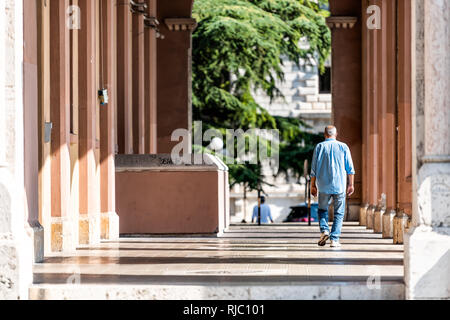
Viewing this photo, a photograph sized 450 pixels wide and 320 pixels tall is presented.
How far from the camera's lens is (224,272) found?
1038 centimetres

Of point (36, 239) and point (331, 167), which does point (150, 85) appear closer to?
point (331, 167)

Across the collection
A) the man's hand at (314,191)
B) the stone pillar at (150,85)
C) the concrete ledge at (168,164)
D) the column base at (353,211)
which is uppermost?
the stone pillar at (150,85)

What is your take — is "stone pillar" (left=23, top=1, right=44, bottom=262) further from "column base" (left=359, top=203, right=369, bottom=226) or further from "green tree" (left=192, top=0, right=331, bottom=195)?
"green tree" (left=192, top=0, right=331, bottom=195)

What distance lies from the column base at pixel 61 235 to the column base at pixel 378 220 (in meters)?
6.92

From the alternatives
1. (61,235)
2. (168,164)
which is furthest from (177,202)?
(61,235)

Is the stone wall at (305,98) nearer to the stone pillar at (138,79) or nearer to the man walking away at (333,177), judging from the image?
the stone pillar at (138,79)

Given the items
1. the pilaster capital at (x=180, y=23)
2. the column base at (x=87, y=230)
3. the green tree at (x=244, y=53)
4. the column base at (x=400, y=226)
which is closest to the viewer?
the column base at (x=400, y=226)

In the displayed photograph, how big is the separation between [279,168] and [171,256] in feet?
70.7

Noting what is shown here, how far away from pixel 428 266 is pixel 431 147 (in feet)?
3.65

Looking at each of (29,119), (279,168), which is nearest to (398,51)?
(29,119)

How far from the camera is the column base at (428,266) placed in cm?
910

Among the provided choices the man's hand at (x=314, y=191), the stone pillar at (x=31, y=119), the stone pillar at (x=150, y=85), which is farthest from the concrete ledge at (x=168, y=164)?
the stone pillar at (x=150, y=85)
